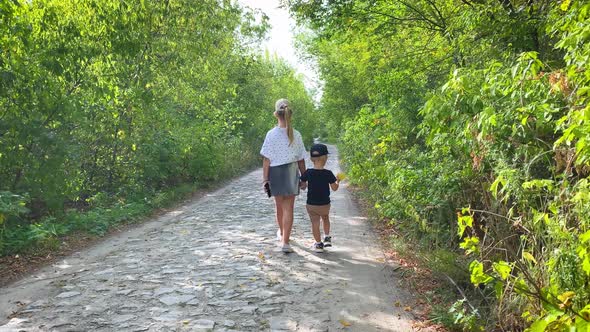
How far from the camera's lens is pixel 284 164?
6.89 m

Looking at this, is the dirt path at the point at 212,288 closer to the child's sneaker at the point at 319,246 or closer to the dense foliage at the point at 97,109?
the child's sneaker at the point at 319,246

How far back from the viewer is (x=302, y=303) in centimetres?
482

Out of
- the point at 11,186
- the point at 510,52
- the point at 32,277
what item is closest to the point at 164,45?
the point at 11,186

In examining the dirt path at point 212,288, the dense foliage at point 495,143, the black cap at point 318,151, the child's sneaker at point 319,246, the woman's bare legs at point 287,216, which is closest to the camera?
the dense foliage at point 495,143

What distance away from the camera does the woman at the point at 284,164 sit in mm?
6898

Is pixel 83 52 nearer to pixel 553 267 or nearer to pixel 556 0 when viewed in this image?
pixel 556 0

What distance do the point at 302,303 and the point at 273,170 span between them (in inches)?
101

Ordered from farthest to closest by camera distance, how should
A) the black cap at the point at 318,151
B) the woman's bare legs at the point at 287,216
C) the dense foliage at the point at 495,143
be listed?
the woman's bare legs at the point at 287,216
the black cap at the point at 318,151
the dense foliage at the point at 495,143

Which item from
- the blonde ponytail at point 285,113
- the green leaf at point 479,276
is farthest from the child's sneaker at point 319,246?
the green leaf at point 479,276

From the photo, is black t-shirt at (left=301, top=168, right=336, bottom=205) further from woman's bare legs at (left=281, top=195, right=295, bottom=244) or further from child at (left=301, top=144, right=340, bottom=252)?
woman's bare legs at (left=281, top=195, right=295, bottom=244)

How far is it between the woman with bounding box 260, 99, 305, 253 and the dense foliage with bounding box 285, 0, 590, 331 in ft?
5.18

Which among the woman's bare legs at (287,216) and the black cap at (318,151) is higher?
the black cap at (318,151)

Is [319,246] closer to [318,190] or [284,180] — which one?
[318,190]

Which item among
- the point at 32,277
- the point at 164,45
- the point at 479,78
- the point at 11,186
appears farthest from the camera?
the point at 164,45
